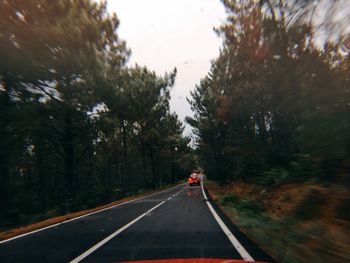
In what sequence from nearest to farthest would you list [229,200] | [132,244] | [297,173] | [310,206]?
[132,244] → [310,206] → [297,173] → [229,200]

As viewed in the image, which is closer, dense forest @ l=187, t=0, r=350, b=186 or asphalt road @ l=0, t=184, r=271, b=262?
asphalt road @ l=0, t=184, r=271, b=262

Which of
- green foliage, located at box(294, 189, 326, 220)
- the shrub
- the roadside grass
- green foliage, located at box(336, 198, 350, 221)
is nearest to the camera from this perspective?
the roadside grass

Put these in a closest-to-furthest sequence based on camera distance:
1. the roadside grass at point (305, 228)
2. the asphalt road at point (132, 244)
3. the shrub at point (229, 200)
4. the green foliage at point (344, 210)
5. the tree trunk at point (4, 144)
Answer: the roadside grass at point (305, 228), the asphalt road at point (132, 244), the green foliage at point (344, 210), the tree trunk at point (4, 144), the shrub at point (229, 200)

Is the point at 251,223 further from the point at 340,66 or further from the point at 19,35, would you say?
the point at 19,35

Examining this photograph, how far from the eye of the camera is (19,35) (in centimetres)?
1129

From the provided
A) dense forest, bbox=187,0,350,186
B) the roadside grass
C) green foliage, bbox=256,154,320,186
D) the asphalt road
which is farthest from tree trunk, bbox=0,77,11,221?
green foliage, bbox=256,154,320,186

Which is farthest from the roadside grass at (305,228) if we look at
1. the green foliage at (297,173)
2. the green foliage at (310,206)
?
the green foliage at (297,173)

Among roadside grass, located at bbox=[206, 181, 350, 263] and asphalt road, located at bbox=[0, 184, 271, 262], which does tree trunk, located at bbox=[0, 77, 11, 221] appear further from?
roadside grass, located at bbox=[206, 181, 350, 263]

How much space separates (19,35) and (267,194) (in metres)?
14.3

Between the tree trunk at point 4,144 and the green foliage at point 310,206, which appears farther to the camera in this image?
the tree trunk at point 4,144

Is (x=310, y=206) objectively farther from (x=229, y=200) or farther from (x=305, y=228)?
(x=229, y=200)

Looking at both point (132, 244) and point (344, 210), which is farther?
point (344, 210)

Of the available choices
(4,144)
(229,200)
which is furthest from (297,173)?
(4,144)

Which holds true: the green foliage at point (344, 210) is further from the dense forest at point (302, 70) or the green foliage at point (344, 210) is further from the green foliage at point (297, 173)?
the green foliage at point (297, 173)
